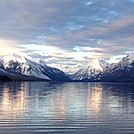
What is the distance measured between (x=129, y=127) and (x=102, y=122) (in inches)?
157

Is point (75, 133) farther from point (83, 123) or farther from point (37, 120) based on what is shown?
point (37, 120)

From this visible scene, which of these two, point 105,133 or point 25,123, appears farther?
point 25,123

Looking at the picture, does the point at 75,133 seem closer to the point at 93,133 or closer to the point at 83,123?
the point at 93,133

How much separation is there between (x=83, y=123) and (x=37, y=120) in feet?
17.2

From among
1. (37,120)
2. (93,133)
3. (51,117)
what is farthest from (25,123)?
(93,133)

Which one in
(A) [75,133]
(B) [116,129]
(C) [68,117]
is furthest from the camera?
(C) [68,117]

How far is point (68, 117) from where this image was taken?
3950 cm

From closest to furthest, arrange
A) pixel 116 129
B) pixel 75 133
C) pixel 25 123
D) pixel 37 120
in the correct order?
pixel 75 133 < pixel 116 129 < pixel 25 123 < pixel 37 120

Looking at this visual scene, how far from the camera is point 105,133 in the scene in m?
28.8

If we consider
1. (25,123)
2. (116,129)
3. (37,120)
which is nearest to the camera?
(116,129)

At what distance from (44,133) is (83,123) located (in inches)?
273

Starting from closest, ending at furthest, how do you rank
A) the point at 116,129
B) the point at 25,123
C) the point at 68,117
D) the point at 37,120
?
the point at 116,129 < the point at 25,123 < the point at 37,120 < the point at 68,117

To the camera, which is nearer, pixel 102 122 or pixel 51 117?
pixel 102 122

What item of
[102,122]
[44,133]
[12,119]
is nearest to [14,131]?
[44,133]
